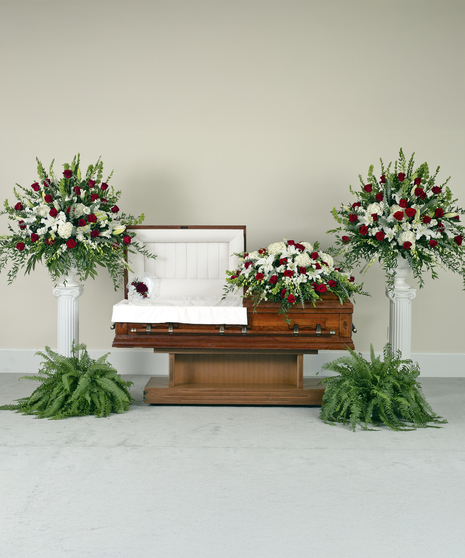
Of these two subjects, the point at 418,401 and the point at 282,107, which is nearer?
the point at 418,401

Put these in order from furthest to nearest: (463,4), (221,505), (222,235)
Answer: (463,4) < (222,235) < (221,505)

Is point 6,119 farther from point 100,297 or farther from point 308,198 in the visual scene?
point 308,198

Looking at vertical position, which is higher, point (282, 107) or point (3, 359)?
point (282, 107)

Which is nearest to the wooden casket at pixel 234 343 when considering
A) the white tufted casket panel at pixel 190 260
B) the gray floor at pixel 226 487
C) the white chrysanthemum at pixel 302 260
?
the white tufted casket panel at pixel 190 260

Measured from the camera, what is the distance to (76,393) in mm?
4031

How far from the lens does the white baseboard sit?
5.50 m

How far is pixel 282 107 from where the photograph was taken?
5402 mm

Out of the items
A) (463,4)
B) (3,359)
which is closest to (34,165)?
(3,359)

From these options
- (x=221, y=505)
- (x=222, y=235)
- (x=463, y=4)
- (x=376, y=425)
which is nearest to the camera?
(x=221, y=505)

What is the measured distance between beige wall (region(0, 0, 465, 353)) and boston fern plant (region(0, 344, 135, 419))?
1.83 m

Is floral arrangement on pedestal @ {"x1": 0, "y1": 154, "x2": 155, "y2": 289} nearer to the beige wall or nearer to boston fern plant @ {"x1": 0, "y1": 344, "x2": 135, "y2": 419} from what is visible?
boston fern plant @ {"x1": 0, "y1": 344, "x2": 135, "y2": 419}

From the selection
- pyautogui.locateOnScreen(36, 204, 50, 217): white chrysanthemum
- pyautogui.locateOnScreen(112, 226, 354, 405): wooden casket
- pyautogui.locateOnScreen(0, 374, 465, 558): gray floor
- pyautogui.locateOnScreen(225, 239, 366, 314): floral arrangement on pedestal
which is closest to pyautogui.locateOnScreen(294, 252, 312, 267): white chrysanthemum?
pyautogui.locateOnScreen(225, 239, 366, 314): floral arrangement on pedestal

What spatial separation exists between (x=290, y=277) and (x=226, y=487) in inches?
66.4

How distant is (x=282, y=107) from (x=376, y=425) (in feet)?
10.3
